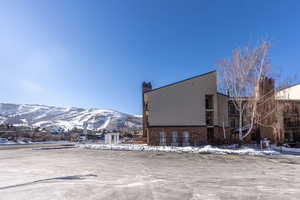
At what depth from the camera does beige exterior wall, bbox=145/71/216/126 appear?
21766mm

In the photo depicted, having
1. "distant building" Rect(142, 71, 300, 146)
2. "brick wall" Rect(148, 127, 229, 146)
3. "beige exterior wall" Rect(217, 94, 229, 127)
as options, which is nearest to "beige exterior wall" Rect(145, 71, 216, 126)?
"distant building" Rect(142, 71, 300, 146)

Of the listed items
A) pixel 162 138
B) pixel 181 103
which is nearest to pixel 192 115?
pixel 181 103

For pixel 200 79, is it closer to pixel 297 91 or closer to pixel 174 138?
pixel 174 138

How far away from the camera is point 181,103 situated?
22.0 metres

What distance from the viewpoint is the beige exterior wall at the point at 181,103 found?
857 inches

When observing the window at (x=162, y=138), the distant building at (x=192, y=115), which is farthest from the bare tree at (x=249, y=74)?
the window at (x=162, y=138)

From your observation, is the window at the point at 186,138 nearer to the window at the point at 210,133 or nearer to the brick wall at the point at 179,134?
the brick wall at the point at 179,134

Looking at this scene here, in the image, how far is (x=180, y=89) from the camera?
Answer: 22250 mm

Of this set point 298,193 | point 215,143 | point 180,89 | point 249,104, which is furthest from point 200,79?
point 298,193

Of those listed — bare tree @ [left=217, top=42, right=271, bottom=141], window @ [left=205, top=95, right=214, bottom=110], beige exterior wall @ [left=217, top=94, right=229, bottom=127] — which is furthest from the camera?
beige exterior wall @ [left=217, top=94, right=229, bottom=127]

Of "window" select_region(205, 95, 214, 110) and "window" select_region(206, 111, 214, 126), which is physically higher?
"window" select_region(205, 95, 214, 110)

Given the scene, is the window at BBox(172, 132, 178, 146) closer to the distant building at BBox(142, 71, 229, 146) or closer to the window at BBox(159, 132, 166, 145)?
the distant building at BBox(142, 71, 229, 146)

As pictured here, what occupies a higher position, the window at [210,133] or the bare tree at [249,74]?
the bare tree at [249,74]

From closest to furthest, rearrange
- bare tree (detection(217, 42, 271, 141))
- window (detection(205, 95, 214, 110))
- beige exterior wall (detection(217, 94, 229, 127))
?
1. bare tree (detection(217, 42, 271, 141))
2. window (detection(205, 95, 214, 110))
3. beige exterior wall (detection(217, 94, 229, 127))
